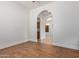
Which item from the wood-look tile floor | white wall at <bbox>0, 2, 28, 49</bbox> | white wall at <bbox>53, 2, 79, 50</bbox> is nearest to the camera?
the wood-look tile floor

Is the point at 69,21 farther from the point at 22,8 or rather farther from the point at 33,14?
the point at 22,8

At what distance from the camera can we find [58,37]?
4.49 m

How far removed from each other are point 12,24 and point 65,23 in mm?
2829

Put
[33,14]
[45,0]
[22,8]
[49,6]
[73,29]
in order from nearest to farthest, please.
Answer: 1. [73,29]
2. [45,0]
3. [49,6]
4. [22,8]
5. [33,14]

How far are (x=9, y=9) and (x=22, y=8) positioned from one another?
989 mm

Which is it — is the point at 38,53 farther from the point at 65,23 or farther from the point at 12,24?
the point at 12,24

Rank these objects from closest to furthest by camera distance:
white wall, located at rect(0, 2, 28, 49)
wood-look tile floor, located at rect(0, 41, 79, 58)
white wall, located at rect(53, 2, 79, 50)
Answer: wood-look tile floor, located at rect(0, 41, 79, 58) < white wall, located at rect(53, 2, 79, 50) < white wall, located at rect(0, 2, 28, 49)

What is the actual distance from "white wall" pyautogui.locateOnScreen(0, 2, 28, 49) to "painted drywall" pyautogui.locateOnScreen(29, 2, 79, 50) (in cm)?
157

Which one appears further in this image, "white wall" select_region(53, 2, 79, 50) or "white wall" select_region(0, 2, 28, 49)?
"white wall" select_region(0, 2, 28, 49)

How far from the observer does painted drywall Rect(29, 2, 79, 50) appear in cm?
388

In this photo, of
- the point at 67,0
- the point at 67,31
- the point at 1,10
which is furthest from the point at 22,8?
the point at 67,31

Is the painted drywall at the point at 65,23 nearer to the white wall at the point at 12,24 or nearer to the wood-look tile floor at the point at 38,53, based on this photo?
the wood-look tile floor at the point at 38,53

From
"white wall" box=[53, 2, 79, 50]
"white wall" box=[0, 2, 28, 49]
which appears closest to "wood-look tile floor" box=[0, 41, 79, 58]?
"white wall" box=[53, 2, 79, 50]

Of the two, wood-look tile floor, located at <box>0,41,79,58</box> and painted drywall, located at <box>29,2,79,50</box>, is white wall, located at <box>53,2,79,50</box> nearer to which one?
painted drywall, located at <box>29,2,79,50</box>
